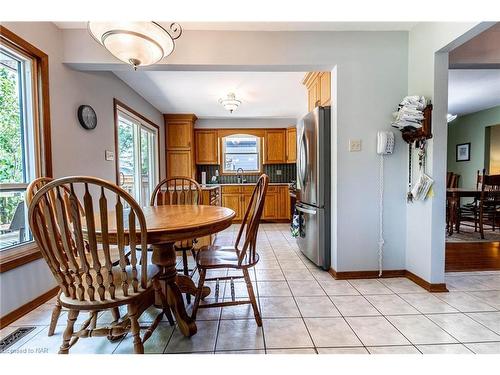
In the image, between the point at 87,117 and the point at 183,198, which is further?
the point at 183,198

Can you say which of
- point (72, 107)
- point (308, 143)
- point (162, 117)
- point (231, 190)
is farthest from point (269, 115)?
point (72, 107)

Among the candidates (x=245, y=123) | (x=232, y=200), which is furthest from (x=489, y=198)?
(x=245, y=123)

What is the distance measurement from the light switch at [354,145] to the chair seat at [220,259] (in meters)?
1.40

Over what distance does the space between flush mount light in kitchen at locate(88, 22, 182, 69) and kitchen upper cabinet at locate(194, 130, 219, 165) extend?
410 cm

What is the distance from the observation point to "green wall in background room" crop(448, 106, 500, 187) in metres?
5.39

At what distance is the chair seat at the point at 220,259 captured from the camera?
164 cm

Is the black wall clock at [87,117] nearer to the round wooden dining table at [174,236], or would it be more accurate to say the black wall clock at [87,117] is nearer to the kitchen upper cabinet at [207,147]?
the round wooden dining table at [174,236]

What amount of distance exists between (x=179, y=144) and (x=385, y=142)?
401 centimetres

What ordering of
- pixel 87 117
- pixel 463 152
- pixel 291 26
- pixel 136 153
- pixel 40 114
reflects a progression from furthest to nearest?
pixel 463 152
pixel 136 153
pixel 87 117
pixel 291 26
pixel 40 114

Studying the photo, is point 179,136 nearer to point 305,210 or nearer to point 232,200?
point 232,200

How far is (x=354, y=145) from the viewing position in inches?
94.7

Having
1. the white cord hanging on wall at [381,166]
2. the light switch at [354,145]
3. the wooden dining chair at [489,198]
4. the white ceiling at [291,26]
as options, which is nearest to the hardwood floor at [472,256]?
the wooden dining chair at [489,198]

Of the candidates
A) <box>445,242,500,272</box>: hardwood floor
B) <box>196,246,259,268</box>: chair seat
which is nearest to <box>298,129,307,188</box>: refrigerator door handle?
<box>196,246,259,268</box>: chair seat
